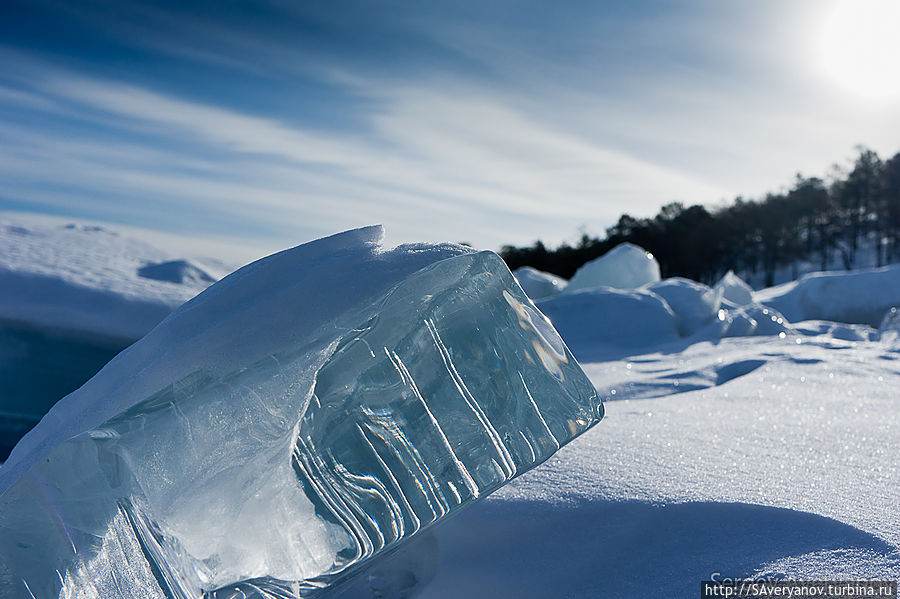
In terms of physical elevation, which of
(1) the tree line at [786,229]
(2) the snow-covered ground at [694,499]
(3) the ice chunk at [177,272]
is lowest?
(2) the snow-covered ground at [694,499]

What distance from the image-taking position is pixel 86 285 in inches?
175

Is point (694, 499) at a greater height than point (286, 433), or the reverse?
point (286, 433)

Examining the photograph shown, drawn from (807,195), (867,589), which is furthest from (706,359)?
(807,195)

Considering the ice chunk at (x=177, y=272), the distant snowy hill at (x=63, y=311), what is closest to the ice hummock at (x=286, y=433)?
the distant snowy hill at (x=63, y=311)

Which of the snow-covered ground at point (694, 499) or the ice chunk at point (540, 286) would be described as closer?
the snow-covered ground at point (694, 499)

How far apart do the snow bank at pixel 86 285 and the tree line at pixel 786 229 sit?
94.5ft

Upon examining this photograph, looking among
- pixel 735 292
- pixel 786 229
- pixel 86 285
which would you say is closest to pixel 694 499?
pixel 86 285

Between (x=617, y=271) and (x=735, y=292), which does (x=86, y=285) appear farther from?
(x=735, y=292)

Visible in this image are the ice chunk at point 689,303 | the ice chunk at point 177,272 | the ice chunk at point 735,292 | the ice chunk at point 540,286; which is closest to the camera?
the ice chunk at point 177,272

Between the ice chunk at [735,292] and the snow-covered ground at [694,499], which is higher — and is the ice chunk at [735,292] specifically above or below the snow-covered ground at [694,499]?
above

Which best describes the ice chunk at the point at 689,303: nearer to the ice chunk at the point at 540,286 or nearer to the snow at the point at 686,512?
the ice chunk at the point at 540,286

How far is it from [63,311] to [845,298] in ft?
35.1

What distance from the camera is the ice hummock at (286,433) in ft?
3.44

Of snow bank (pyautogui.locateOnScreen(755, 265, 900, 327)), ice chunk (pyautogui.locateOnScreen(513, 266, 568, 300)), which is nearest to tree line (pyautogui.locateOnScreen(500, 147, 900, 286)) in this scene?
snow bank (pyautogui.locateOnScreen(755, 265, 900, 327))
